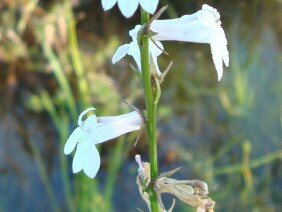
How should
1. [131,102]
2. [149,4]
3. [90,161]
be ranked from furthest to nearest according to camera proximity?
1. [131,102]
2. [90,161]
3. [149,4]

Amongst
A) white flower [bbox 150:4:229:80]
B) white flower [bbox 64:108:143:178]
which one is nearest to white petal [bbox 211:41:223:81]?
white flower [bbox 150:4:229:80]

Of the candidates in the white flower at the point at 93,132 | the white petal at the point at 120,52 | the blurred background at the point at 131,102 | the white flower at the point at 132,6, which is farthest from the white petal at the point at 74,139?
the blurred background at the point at 131,102

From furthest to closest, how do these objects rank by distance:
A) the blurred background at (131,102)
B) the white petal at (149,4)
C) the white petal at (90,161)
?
the blurred background at (131,102) → the white petal at (90,161) → the white petal at (149,4)

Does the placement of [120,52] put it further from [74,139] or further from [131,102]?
[131,102]

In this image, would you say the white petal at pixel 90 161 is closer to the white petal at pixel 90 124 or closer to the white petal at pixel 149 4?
the white petal at pixel 90 124

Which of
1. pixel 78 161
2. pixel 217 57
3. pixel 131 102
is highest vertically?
pixel 217 57

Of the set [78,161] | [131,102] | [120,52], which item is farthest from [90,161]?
[131,102]

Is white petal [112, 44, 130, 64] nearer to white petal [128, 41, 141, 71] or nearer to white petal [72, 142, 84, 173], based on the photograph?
white petal [128, 41, 141, 71]

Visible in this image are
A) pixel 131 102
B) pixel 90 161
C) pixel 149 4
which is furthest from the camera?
pixel 131 102
